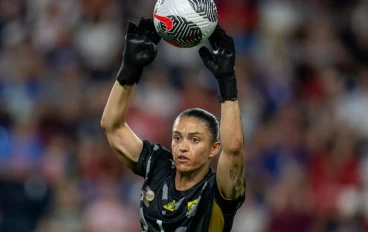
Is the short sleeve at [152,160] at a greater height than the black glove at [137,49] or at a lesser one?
lesser

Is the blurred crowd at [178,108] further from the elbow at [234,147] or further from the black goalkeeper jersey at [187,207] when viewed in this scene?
the elbow at [234,147]

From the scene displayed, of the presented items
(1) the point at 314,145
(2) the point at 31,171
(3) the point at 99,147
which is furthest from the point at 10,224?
(1) the point at 314,145

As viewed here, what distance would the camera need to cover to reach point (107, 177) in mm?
11133

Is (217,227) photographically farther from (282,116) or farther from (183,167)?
(282,116)

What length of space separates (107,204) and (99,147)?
3.01ft

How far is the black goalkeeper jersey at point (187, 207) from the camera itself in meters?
5.97

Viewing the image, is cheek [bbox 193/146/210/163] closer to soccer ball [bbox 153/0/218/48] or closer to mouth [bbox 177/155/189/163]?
mouth [bbox 177/155/189/163]

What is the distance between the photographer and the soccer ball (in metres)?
6.00

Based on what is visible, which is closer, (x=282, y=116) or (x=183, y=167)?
(x=183, y=167)

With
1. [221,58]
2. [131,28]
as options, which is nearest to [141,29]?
[131,28]

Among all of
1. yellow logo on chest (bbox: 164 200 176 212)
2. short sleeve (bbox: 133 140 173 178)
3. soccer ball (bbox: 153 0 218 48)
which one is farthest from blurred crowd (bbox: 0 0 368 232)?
soccer ball (bbox: 153 0 218 48)

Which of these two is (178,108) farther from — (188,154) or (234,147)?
(234,147)

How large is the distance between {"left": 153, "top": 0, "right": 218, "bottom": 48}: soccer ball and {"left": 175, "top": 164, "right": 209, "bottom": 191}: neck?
892mm

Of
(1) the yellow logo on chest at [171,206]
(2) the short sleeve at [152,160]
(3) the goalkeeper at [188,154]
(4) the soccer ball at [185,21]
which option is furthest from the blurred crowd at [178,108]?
(4) the soccer ball at [185,21]
